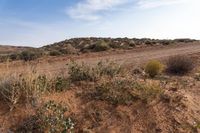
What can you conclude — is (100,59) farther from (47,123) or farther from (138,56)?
(47,123)

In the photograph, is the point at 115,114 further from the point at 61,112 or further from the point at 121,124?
the point at 61,112

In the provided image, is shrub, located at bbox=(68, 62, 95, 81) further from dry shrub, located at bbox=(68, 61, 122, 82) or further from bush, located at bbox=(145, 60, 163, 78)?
bush, located at bbox=(145, 60, 163, 78)

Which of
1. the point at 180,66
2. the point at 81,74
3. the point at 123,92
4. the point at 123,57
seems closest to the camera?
the point at 123,92

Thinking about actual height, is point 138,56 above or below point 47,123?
below

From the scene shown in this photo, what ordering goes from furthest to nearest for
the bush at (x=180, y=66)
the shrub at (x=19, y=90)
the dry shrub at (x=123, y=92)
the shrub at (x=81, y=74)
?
the bush at (x=180, y=66) → the shrub at (x=81, y=74) → the dry shrub at (x=123, y=92) → the shrub at (x=19, y=90)

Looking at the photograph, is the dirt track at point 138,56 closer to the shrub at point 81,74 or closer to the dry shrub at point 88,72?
the dry shrub at point 88,72

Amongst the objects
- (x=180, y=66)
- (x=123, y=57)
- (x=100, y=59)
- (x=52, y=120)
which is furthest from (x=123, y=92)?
(x=123, y=57)

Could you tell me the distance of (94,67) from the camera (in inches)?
434

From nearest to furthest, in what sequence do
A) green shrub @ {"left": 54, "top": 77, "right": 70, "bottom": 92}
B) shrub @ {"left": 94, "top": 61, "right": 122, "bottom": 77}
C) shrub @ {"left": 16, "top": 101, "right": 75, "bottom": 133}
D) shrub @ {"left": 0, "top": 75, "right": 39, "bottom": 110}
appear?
shrub @ {"left": 16, "top": 101, "right": 75, "bottom": 133}, shrub @ {"left": 0, "top": 75, "right": 39, "bottom": 110}, green shrub @ {"left": 54, "top": 77, "right": 70, "bottom": 92}, shrub @ {"left": 94, "top": 61, "right": 122, "bottom": 77}

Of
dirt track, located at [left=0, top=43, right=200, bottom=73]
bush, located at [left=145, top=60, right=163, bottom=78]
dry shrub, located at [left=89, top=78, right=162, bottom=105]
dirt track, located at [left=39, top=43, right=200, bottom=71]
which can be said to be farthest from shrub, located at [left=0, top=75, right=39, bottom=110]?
dirt track, located at [left=39, top=43, right=200, bottom=71]

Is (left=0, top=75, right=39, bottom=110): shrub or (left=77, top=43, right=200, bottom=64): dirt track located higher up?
(left=0, top=75, right=39, bottom=110): shrub

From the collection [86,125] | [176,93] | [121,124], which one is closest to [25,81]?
[86,125]

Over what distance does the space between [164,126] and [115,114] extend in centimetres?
111

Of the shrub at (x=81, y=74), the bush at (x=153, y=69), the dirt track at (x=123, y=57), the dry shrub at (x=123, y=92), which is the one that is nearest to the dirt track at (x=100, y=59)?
the dirt track at (x=123, y=57)
